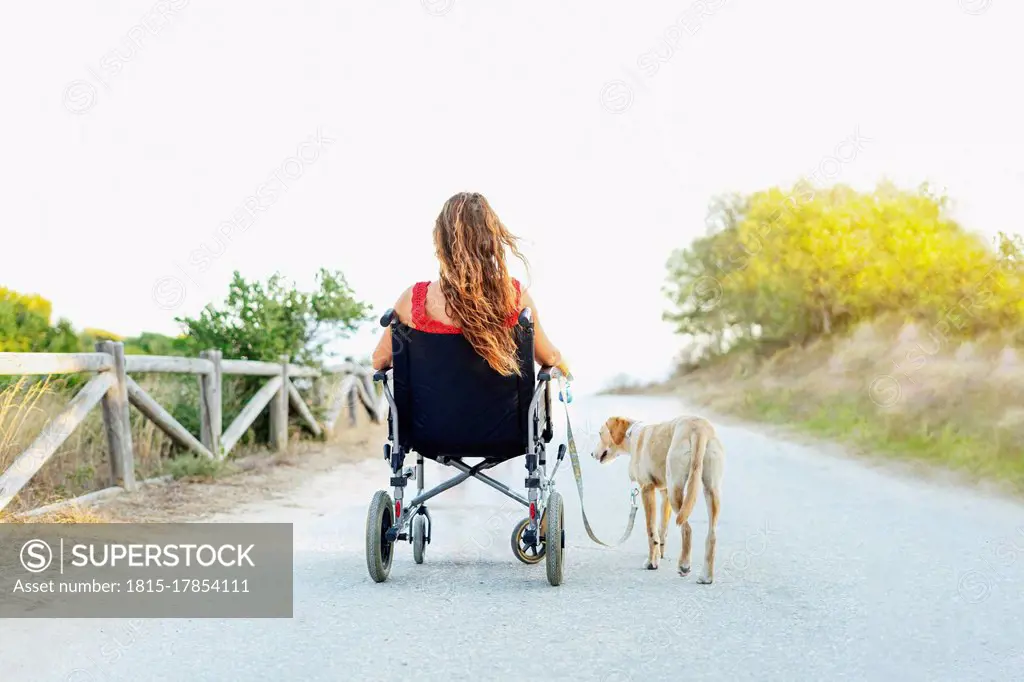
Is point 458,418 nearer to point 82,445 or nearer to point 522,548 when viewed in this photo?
point 522,548

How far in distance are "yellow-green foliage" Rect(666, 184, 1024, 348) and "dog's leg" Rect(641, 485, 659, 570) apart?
1879 cm

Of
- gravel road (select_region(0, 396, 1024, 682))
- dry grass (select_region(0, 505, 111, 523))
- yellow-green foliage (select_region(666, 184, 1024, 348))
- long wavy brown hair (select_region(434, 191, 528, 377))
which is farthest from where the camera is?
yellow-green foliage (select_region(666, 184, 1024, 348))

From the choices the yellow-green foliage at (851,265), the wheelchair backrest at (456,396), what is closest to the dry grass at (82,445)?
the wheelchair backrest at (456,396)

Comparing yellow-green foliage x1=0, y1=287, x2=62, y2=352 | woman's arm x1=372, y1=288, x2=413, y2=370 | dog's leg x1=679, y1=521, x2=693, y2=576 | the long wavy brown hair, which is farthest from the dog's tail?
yellow-green foliage x1=0, y1=287, x2=62, y2=352

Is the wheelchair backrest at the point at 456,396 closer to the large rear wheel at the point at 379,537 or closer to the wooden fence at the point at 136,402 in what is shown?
the large rear wheel at the point at 379,537

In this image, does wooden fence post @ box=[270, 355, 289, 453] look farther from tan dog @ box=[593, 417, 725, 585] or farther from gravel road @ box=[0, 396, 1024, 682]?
tan dog @ box=[593, 417, 725, 585]

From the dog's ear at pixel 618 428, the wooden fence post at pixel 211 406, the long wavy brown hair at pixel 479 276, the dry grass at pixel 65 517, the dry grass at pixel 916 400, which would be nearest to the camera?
the long wavy brown hair at pixel 479 276

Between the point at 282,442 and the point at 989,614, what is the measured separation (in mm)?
9367

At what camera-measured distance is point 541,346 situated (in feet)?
17.5

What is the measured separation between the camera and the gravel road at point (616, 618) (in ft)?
12.8

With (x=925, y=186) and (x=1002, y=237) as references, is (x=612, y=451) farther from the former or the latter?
(x=925, y=186)

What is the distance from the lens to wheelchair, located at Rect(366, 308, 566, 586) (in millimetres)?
5219

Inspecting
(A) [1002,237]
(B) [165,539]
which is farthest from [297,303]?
(A) [1002,237]

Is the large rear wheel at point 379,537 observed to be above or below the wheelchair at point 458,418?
below
